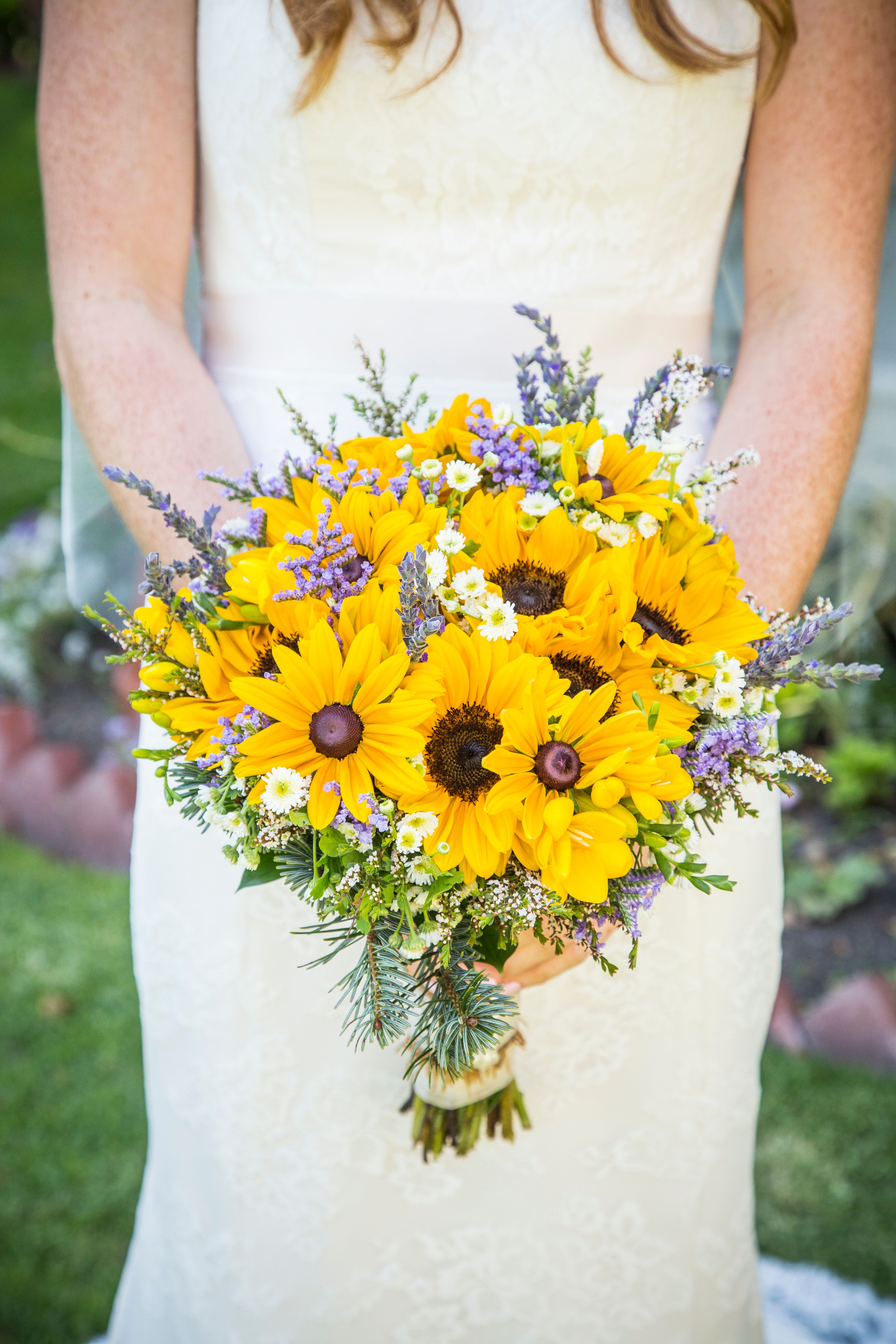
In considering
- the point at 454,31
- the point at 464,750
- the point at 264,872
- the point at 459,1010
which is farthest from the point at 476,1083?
the point at 454,31

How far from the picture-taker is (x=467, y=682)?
88 cm

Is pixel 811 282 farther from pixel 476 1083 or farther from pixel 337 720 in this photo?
pixel 476 1083

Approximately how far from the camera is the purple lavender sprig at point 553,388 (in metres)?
1.07

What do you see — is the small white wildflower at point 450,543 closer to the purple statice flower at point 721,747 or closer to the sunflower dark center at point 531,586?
the sunflower dark center at point 531,586

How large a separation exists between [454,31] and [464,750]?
3.24ft

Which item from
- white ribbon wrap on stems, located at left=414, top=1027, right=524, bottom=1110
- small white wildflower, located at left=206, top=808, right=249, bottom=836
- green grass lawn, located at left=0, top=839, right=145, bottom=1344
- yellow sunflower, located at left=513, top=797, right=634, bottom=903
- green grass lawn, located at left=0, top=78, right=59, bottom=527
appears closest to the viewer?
yellow sunflower, located at left=513, top=797, right=634, bottom=903

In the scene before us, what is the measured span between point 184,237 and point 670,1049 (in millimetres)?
1358

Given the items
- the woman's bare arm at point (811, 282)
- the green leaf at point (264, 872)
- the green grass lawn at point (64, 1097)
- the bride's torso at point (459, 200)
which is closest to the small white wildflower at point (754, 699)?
the woman's bare arm at point (811, 282)

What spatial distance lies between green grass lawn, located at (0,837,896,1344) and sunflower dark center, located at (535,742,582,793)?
6.95 feet

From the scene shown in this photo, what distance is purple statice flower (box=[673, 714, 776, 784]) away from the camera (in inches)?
35.5

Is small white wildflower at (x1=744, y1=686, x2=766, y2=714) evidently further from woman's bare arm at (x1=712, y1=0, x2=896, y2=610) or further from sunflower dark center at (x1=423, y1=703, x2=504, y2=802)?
woman's bare arm at (x1=712, y1=0, x2=896, y2=610)

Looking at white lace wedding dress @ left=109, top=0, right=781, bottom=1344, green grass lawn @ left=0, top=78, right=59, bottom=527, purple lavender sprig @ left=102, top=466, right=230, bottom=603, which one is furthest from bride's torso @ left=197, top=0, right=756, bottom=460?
green grass lawn @ left=0, top=78, right=59, bottom=527

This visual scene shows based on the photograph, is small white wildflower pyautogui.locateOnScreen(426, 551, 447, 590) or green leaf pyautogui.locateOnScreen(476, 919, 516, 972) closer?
small white wildflower pyautogui.locateOnScreen(426, 551, 447, 590)

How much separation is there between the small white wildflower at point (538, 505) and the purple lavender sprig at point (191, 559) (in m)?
0.30
